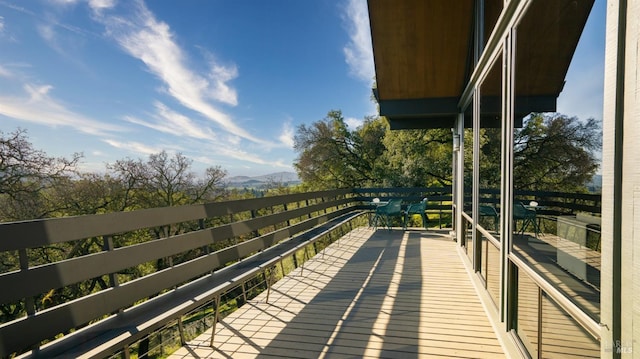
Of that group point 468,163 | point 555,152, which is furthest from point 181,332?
point 468,163

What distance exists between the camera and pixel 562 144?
151 cm

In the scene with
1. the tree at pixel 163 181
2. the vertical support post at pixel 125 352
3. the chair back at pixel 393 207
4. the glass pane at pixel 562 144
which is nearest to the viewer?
the glass pane at pixel 562 144

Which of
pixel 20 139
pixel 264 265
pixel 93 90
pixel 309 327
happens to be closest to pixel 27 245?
pixel 264 265

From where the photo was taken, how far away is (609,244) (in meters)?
1.08

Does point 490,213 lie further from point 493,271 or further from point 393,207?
point 393,207

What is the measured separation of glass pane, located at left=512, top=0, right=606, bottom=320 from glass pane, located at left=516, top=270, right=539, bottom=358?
0.52 ft

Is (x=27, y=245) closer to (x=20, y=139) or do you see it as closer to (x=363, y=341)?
(x=363, y=341)

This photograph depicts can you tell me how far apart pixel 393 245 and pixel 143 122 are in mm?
44298

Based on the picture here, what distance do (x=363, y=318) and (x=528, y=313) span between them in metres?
1.35

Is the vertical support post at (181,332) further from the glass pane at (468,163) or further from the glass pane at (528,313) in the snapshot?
the glass pane at (468,163)

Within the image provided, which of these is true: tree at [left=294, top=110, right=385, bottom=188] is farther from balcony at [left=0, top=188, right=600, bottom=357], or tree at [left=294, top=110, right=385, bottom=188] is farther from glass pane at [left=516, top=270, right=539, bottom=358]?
glass pane at [left=516, top=270, right=539, bottom=358]

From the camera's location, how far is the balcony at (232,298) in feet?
5.05

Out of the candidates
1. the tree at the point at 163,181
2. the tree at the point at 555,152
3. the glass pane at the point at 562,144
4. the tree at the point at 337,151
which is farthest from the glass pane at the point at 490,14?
the tree at the point at 337,151

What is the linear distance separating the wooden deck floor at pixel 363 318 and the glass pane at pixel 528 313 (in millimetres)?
348
